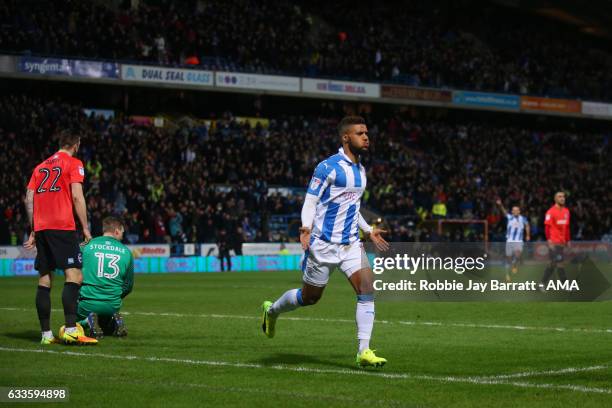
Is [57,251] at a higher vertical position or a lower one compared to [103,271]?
higher

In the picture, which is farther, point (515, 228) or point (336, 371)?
point (515, 228)

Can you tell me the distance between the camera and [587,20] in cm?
6688

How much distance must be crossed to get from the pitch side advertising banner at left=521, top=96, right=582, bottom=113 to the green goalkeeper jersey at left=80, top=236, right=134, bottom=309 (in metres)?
49.8

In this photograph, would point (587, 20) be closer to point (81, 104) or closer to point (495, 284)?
point (81, 104)

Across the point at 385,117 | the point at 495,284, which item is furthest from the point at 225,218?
the point at 385,117

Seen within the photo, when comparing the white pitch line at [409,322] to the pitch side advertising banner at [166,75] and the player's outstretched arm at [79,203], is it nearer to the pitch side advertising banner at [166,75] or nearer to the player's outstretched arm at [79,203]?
the player's outstretched arm at [79,203]

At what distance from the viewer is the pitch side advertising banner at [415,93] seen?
5344 centimetres

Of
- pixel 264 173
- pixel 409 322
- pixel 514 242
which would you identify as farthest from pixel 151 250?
pixel 409 322

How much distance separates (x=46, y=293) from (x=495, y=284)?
1413 centimetres

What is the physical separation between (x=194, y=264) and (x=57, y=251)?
1035 inches

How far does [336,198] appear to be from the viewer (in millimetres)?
10203

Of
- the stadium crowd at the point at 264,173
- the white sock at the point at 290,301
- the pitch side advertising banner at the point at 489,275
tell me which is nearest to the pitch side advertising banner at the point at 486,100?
the stadium crowd at the point at 264,173

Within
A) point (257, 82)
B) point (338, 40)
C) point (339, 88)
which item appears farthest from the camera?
point (338, 40)

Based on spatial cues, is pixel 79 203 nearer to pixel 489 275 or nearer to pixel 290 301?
pixel 290 301
